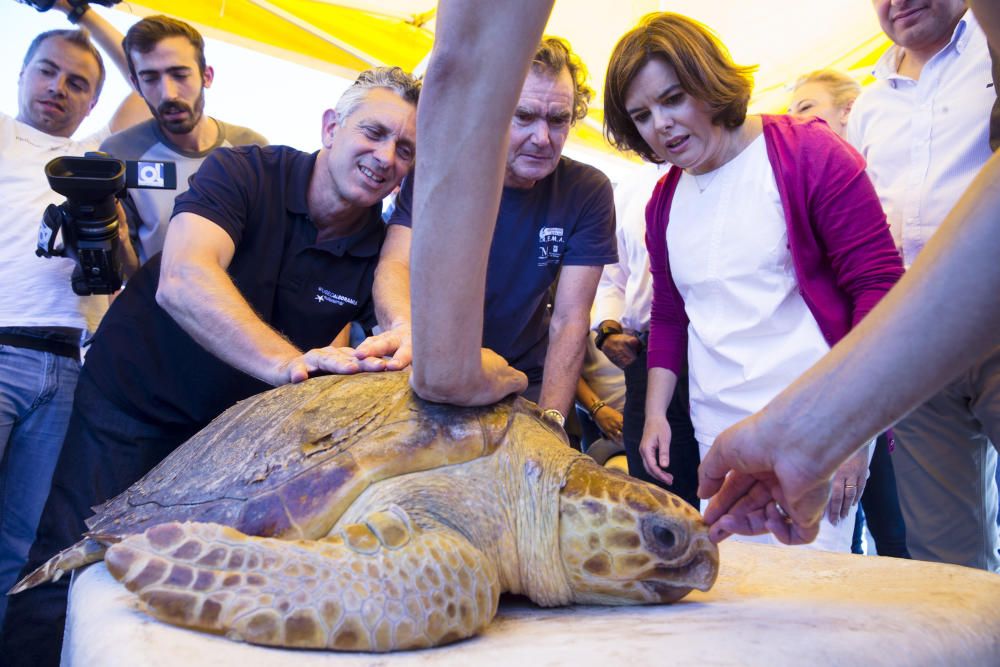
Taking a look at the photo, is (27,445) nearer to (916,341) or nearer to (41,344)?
(41,344)

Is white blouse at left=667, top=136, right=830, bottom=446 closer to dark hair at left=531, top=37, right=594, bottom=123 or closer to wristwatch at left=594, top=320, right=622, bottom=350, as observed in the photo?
dark hair at left=531, top=37, right=594, bottom=123

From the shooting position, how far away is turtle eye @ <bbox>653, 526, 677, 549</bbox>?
1.09 m

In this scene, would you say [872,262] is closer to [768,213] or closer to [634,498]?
[768,213]

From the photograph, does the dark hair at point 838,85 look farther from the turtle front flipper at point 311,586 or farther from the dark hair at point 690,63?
the turtle front flipper at point 311,586

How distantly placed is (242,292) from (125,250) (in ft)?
2.08

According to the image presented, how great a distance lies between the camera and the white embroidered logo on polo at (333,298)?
6.72ft

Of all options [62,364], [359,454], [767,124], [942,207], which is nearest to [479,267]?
[359,454]

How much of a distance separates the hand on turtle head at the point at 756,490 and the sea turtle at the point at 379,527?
57 millimetres

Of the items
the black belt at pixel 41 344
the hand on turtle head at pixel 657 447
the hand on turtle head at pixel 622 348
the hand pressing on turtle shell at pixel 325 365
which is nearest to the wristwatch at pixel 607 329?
the hand on turtle head at pixel 622 348

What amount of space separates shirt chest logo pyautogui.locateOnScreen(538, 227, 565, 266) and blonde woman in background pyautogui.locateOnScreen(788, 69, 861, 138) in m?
1.50

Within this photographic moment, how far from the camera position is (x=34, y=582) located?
1207mm

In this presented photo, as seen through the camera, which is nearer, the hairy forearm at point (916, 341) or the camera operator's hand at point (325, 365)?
the hairy forearm at point (916, 341)

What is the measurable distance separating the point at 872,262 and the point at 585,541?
38.0 inches

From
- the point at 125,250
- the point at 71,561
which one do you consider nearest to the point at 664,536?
the point at 71,561
